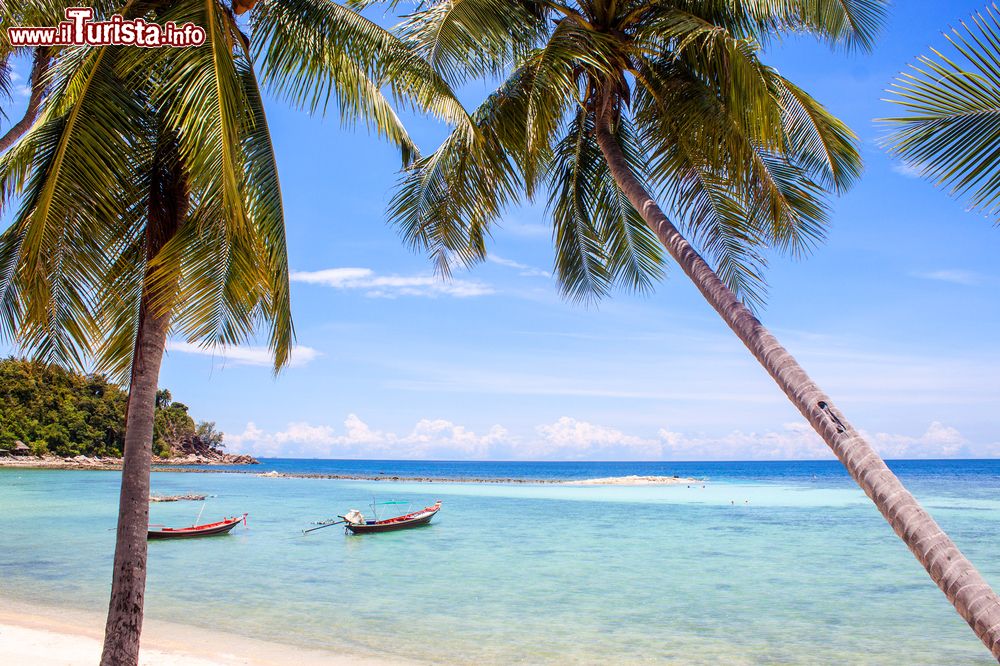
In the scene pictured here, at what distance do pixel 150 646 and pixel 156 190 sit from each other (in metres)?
6.96

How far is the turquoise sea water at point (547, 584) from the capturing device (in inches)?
422

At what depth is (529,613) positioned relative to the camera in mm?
12555

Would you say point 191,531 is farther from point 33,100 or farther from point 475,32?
point 475,32

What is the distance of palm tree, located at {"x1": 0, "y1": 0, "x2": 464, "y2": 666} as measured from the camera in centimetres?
462

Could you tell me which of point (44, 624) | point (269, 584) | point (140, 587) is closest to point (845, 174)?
point (140, 587)

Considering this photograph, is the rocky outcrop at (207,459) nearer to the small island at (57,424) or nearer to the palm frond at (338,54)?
the small island at (57,424)

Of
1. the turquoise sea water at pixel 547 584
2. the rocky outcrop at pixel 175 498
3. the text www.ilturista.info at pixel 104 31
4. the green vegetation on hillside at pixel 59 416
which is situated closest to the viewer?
the text www.ilturista.info at pixel 104 31

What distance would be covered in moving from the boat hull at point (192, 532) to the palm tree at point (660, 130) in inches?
631

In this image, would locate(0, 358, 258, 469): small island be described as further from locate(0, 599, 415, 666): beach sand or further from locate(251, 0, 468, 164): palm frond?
locate(251, 0, 468, 164): palm frond

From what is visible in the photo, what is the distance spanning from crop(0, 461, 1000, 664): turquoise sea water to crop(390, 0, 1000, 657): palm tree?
6.22 metres

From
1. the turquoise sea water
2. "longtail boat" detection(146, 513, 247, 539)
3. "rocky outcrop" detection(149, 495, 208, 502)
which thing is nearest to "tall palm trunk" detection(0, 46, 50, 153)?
the turquoise sea water

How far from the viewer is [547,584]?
1530 centimetres

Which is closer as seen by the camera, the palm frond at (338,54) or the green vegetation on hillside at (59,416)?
the palm frond at (338,54)

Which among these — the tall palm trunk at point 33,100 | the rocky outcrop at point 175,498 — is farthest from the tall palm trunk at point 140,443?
the rocky outcrop at point 175,498
